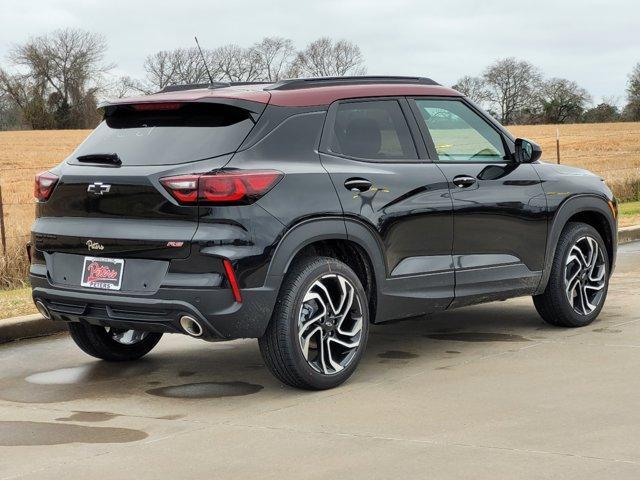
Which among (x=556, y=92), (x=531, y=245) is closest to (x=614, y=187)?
(x=531, y=245)

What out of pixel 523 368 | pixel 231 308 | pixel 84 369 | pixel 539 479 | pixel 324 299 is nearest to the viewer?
pixel 539 479

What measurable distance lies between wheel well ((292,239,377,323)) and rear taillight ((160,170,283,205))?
62cm

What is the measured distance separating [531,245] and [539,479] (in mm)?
3327

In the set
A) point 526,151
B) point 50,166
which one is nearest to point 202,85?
point 526,151

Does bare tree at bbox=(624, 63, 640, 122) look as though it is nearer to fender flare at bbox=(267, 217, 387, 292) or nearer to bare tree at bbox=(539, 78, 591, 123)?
bare tree at bbox=(539, 78, 591, 123)

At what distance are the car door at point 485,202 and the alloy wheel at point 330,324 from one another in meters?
0.89

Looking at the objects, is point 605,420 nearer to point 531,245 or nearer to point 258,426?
point 258,426

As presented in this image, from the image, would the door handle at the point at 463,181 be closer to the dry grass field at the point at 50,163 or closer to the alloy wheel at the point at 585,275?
the alloy wheel at the point at 585,275

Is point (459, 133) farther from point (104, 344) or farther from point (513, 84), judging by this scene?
point (513, 84)

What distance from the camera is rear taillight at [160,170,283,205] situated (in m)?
6.07

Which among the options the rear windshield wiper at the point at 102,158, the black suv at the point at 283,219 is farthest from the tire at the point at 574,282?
the rear windshield wiper at the point at 102,158

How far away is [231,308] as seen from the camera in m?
6.06

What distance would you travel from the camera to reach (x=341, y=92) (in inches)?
271

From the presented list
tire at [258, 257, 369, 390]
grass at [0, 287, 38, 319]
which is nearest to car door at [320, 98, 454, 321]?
tire at [258, 257, 369, 390]
